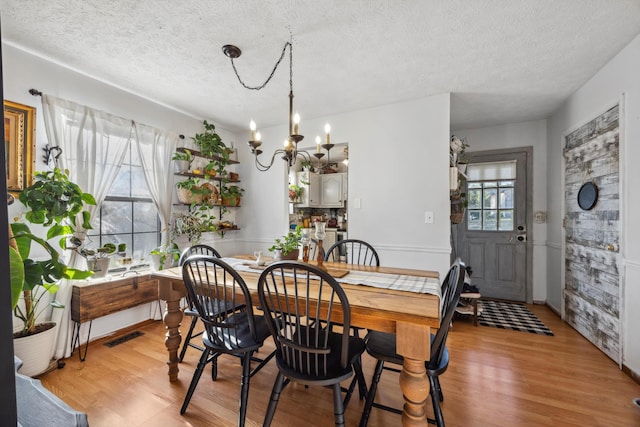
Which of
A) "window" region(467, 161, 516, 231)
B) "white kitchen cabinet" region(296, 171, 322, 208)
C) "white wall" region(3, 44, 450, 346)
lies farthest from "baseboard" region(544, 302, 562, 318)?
"white kitchen cabinet" region(296, 171, 322, 208)

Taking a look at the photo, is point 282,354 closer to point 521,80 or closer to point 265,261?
point 265,261

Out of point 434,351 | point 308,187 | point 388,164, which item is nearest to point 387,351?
point 434,351

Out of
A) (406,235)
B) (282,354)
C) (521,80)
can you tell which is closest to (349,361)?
(282,354)

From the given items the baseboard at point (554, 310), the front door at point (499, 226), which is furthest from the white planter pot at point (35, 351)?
the baseboard at point (554, 310)

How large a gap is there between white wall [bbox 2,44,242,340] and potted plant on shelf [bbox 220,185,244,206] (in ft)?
2.71

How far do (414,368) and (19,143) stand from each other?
312cm

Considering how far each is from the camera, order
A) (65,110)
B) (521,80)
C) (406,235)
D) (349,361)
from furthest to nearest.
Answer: (406,235), (521,80), (65,110), (349,361)

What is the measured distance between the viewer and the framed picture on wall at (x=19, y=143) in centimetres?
213

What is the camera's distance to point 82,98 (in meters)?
2.59

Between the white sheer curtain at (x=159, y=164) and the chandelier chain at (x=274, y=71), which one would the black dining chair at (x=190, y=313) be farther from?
the chandelier chain at (x=274, y=71)

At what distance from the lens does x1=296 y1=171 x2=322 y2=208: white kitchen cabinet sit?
526 centimetres

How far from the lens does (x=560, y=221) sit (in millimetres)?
3346

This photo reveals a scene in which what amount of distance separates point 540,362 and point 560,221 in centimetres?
186

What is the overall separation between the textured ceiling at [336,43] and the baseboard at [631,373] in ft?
7.98
